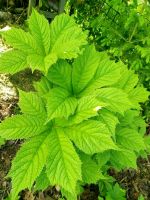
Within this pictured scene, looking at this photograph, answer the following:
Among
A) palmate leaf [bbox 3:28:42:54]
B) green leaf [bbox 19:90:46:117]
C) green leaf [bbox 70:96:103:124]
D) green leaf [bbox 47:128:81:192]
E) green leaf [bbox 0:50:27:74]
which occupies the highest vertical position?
palmate leaf [bbox 3:28:42:54]

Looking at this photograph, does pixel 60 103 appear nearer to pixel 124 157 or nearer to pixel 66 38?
pixel 66 38

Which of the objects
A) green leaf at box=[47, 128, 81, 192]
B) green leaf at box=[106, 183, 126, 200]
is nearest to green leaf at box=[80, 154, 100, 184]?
green leaf at box=[47, 128, 81, 192]

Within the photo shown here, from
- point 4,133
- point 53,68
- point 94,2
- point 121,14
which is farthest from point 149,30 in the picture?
point 4,133

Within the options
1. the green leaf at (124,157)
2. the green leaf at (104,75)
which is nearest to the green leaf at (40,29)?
the green leaf at (104,75)

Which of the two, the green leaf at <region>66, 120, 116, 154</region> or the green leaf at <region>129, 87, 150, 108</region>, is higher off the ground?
the green leaf at <region>129, 87, 150, 108</region>

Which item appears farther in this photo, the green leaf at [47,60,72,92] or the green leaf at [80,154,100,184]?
the green leaf at [80,154,100,184]

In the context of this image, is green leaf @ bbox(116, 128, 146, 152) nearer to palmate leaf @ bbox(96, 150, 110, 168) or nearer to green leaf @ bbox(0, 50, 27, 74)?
palmate leaf @ bbox(96, 150, 110, 168)
